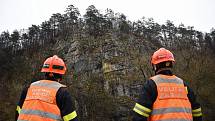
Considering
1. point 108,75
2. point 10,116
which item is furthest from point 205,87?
point 108,75

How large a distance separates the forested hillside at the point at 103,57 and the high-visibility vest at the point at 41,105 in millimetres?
32328

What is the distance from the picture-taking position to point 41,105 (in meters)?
5.10

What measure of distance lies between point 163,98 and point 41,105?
1.95 meters

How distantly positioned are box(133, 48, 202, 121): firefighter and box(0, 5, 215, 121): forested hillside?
3181 cm

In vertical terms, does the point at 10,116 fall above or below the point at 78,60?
below

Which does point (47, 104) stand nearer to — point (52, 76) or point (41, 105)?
point (41, 105)

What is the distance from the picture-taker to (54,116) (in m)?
5.07

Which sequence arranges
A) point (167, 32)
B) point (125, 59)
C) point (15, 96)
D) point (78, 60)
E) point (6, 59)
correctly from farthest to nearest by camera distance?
1. point (167, 32)
2. point (78, 60)
3. point (125, 59)
4. point (6, 59)
5. point (15, 96)

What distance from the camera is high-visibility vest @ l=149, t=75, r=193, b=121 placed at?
4.78m

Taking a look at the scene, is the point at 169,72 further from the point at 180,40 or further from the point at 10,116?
the point at 180,40

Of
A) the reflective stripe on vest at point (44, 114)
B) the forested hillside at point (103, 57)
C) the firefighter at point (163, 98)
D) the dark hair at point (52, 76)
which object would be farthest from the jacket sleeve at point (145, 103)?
the forested hillside at point (103, 57)

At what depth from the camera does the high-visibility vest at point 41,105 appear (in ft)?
16.6

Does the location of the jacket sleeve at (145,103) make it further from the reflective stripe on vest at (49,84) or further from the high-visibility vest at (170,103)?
the reflective stripe on vest at (49,84)

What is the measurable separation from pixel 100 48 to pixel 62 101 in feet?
262
